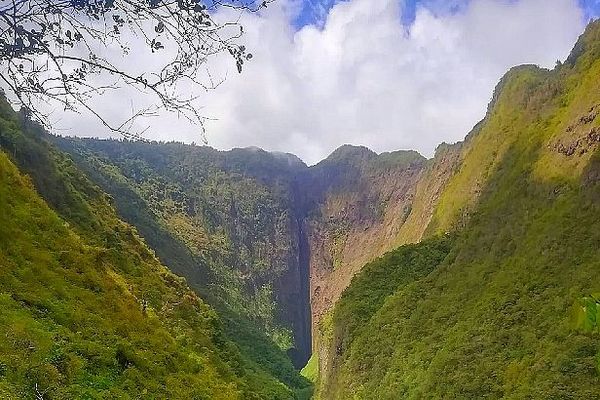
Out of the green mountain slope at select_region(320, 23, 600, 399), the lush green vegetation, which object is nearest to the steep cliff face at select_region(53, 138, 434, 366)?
the lush green vegetation

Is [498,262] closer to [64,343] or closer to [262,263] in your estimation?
[64,343]

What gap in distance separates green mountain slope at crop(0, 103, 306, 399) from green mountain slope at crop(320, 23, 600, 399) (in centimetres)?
2359

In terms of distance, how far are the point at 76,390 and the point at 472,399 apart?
41.3m

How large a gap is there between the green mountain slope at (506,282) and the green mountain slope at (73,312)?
77.4ft

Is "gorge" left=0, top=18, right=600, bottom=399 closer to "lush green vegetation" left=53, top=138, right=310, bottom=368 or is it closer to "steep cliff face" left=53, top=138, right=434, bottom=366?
"lush green vegetation" left=53, top=138, right=310, bottom=368

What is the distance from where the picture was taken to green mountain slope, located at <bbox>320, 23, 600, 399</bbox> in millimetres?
Result: 48500

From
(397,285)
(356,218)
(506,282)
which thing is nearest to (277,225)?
(356,218)

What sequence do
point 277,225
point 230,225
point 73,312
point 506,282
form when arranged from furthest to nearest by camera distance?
point 277,225, point 230,225, point 506,282, point 73,312

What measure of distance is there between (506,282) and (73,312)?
4927 centimetres

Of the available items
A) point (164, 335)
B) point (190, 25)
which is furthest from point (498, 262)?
point (190, 25)

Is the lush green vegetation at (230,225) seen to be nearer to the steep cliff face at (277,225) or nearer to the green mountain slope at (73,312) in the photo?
the steep cliff face at (277,225)

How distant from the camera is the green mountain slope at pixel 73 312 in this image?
1466 centimetres

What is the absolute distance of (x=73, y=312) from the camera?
20.0m

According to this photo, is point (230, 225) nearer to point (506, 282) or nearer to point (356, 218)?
point (356, 218)
